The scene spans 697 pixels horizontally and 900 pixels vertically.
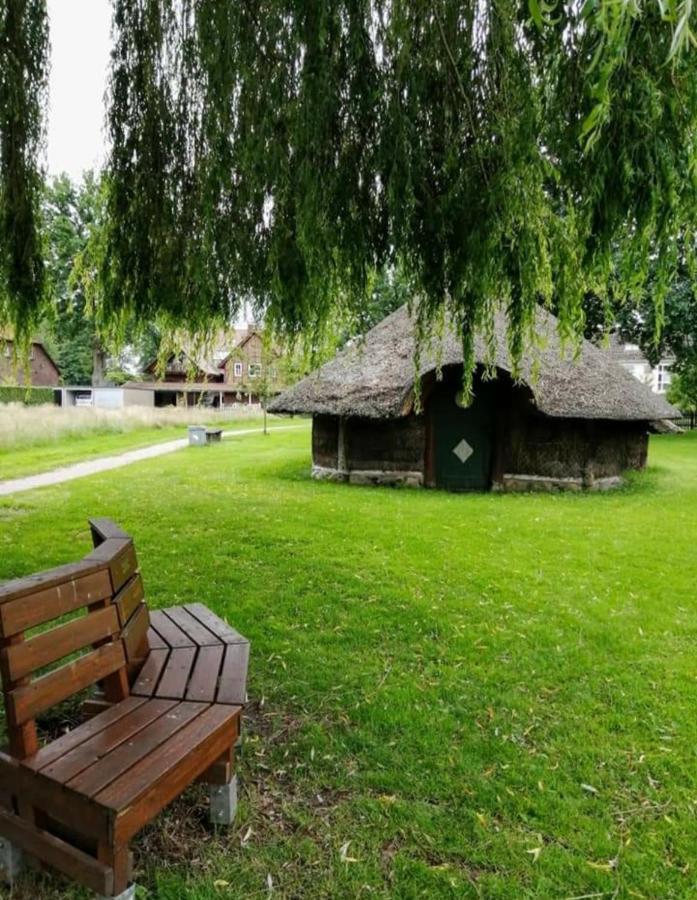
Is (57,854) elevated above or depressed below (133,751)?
below

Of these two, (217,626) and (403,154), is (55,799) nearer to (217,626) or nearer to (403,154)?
(217,626)

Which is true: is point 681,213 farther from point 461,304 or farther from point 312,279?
point 312,279

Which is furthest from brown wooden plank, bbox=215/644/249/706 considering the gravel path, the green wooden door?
the green wooden door

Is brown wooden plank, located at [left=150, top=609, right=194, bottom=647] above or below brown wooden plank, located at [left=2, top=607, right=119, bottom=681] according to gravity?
below

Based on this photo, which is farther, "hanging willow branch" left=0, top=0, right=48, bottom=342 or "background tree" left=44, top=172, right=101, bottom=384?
"background tree" left=44, top=172, right=101, bottom=384

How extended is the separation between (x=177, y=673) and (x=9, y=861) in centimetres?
95

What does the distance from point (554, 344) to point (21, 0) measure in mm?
11919

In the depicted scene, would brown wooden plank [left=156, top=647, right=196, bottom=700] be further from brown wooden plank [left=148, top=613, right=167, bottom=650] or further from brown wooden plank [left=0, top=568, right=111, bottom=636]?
brown wooden plank [left=0, top=568, right=111, bottom=636]

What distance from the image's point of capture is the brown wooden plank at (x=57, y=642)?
6.88 ft

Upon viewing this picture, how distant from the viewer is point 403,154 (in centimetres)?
348

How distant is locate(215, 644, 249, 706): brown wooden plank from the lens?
2717 millimetres

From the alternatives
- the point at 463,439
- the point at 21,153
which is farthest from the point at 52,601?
the point at 463,439

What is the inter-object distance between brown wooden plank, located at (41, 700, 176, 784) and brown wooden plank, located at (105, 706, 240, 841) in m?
0.17

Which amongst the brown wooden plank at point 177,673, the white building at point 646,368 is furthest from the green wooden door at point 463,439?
the white building at point 646,368
